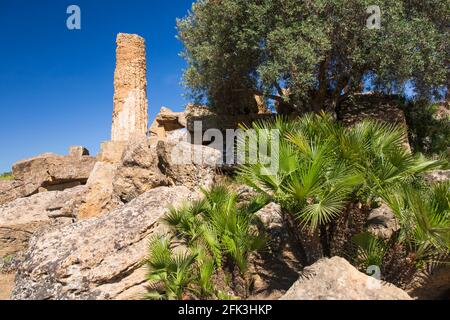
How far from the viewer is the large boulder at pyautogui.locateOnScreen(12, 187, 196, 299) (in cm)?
586

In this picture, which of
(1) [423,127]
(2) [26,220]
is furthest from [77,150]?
(1) [423,127]

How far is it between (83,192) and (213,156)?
11.1ft

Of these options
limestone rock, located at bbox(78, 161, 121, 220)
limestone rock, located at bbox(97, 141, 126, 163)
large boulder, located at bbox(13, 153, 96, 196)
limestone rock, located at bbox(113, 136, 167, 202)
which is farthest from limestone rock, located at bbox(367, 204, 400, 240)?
large boulder, located at bbox(13, 153, 96, 196)

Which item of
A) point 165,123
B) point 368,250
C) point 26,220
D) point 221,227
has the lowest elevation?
point 368,250

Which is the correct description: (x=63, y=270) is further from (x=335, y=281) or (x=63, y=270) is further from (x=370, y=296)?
(x=370, y=296)

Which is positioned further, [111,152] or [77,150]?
[77,150]

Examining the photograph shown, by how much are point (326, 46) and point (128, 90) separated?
1165cm

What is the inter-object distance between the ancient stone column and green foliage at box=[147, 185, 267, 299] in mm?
12824

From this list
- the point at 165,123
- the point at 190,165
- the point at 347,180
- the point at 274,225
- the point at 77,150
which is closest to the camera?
the point at 347,180

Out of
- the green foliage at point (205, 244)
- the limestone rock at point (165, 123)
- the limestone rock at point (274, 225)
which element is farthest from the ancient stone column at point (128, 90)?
the green foliage at point (205, 244)

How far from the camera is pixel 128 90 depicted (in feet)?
62.8

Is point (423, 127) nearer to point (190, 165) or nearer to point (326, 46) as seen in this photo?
point (326, 46)

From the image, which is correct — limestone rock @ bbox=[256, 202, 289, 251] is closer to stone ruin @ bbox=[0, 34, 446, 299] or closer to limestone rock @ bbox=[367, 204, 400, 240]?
stone ruin @ bbox=[0, 34, 446, 299]

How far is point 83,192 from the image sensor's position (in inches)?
373
